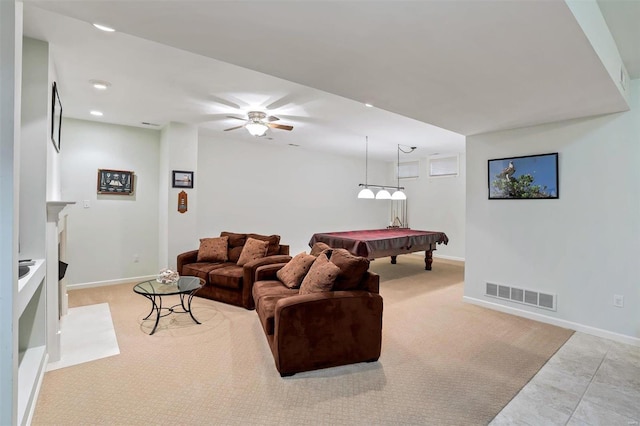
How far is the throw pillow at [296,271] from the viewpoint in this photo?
3338 mm

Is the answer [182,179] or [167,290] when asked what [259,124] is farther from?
[167,290]

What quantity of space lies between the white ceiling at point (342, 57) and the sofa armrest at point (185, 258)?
2038mm

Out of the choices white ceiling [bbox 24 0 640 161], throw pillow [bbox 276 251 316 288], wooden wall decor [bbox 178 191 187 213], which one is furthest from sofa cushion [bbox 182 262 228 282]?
white ceiling [bbox 24 0 640 161]

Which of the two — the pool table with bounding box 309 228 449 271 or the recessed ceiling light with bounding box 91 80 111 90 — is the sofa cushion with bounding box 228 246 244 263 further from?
the recessed ceiling light with bounding box 91 80 111 90

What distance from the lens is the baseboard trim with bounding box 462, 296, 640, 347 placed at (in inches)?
124

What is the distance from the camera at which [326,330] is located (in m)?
2.51

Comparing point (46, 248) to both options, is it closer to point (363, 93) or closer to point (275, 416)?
point (275, 416)

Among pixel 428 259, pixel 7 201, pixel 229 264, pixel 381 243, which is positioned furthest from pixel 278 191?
pixel 7 201

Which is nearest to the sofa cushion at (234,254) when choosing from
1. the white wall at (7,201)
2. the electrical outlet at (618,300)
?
the white wall at (7,201)

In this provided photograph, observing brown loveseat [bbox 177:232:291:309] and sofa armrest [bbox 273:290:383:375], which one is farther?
brown loveseat [bbox 177:232:291:309]

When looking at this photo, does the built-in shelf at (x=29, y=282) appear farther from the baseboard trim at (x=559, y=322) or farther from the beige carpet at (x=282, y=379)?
A: the baseboard trim at (x=559, y=322)

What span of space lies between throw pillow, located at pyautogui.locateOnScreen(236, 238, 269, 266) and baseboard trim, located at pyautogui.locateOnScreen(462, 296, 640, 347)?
9.53 ft

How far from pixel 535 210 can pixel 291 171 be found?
4.68 meters

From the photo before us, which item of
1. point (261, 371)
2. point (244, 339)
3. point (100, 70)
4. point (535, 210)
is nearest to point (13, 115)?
point (100, 70)
